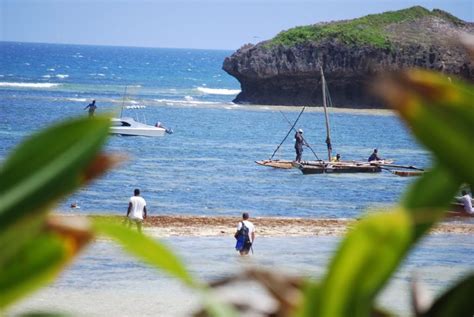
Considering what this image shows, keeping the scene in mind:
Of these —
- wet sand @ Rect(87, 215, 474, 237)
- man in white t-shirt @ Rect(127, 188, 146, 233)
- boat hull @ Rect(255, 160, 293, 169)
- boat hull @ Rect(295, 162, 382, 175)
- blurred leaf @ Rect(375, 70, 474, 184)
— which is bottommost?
boat hull @ Rect(255, 160, 293, 169)

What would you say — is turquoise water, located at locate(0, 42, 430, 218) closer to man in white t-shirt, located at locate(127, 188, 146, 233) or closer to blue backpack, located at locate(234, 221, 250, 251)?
man in white t-shirt, located at locate(127, 188, 146, 233)

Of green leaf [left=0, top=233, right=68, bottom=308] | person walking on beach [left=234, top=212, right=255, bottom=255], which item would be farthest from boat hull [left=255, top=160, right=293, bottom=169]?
green leaf [left=0, top=233, right=68, bottom=308]

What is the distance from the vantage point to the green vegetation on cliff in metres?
87.8

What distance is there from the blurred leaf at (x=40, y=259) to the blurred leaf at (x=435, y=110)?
216 mm

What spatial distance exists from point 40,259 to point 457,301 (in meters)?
0.29

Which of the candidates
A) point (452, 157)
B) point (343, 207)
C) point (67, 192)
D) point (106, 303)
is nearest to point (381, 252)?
point (452, 157)

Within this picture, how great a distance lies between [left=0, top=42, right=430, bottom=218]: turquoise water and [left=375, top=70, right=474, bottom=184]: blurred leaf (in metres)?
0.02

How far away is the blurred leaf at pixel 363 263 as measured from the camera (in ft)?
1.88

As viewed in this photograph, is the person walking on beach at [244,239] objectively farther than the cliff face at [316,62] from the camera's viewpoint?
No

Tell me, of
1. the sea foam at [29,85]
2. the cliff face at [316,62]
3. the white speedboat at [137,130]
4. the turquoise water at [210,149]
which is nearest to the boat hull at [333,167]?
the turquoise water at [210,149]

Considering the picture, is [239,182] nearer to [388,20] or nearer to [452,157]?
[452,157]

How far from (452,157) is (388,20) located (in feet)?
324

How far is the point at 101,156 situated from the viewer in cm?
66

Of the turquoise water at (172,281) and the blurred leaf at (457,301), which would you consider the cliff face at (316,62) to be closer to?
the turquoise water at (172,281)
